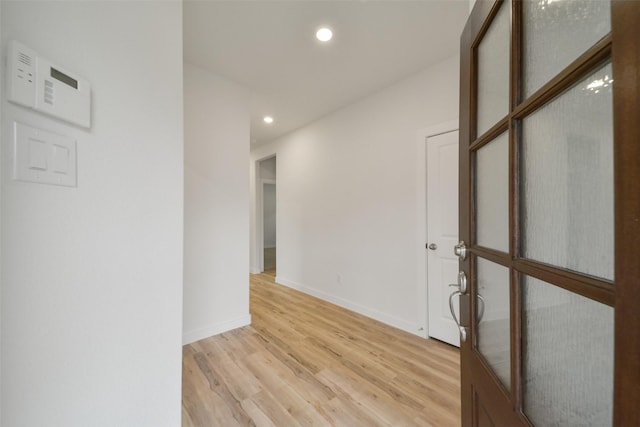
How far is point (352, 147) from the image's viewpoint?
10.0 feet

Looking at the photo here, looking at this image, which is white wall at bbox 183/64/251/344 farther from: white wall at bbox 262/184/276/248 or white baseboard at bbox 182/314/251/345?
white wall at bbox 262/184/276/248

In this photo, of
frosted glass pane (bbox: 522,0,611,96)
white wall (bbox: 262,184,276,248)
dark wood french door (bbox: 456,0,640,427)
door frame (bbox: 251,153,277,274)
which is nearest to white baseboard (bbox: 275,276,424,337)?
door frame (bbox: 251,153,277,274)

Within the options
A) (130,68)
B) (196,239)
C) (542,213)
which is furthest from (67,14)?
(196,239)

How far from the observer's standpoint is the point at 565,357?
1.55 ft

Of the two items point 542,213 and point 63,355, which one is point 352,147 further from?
point 63,355

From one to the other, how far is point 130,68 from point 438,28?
209 cm

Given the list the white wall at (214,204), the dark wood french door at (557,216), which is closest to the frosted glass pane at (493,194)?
the dark wood french door at (557,216)

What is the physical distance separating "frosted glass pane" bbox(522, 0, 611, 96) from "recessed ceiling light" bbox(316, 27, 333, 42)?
5.38ft

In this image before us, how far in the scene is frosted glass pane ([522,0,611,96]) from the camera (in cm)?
41

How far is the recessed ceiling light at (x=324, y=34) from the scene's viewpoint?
185 cm

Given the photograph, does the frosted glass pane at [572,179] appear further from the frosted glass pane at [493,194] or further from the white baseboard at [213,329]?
the white baseboard at [213,329]

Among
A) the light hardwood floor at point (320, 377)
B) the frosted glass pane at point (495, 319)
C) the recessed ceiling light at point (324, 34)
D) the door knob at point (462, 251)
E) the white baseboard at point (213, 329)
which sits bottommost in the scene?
the light hardwood floor at point (320, 377)

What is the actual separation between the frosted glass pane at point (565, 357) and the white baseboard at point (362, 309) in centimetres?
200

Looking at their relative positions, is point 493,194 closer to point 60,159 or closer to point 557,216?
point 557,216
